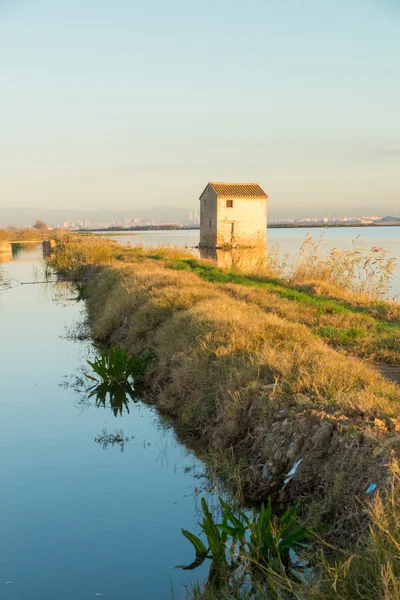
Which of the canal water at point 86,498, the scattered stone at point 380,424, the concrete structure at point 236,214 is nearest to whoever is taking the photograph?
the canal water at point 86,498

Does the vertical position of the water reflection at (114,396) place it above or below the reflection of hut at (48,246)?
below

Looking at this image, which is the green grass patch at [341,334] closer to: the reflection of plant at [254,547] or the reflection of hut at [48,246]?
the reflection of plant at [254,547]

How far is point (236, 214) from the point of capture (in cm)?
5222

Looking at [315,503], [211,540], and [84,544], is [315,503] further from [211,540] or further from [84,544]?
[84,544]

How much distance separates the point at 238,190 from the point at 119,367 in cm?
4518

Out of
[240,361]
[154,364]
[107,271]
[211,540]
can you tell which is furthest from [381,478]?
[107,271]

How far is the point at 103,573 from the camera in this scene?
457cm

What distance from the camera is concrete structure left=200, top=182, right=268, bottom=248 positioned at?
51.7 meters

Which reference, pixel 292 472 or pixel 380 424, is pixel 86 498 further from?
pixel 380 424

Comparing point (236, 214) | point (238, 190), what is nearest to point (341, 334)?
point (236, 214)

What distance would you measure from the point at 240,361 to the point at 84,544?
3.17 metres

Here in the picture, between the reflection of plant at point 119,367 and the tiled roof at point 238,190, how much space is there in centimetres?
4262

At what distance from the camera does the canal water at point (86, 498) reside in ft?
14.8

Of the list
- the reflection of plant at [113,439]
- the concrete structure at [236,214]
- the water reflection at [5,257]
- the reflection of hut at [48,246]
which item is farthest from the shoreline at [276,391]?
the concrete structure at [236,214]
